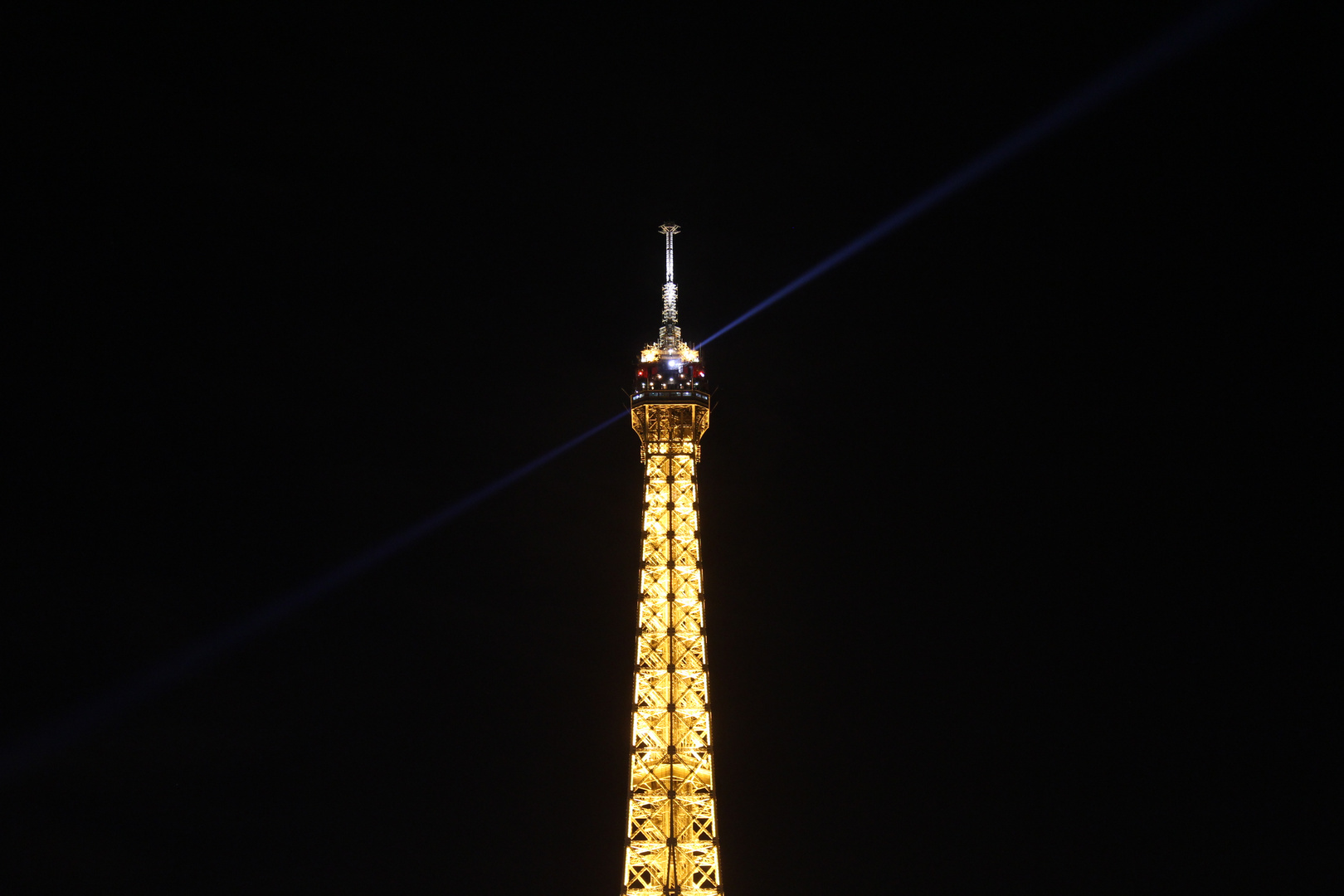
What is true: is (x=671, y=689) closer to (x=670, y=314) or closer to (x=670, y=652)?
(x=670, y=652)

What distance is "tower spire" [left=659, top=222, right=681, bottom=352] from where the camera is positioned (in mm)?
71312

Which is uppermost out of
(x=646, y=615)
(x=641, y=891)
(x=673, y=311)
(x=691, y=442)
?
(x=673, y=311)

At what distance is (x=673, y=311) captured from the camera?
72.5 meters

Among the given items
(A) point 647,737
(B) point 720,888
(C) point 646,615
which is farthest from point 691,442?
(B) point 720,888

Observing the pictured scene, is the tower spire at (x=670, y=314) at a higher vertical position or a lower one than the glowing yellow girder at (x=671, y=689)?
higher

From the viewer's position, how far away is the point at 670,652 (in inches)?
2603

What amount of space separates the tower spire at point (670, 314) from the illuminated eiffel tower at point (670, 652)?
3cm

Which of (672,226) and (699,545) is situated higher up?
(672,226)

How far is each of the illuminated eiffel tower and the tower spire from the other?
0.03m

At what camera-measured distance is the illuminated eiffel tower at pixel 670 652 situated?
63.1 m

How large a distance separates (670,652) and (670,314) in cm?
1477

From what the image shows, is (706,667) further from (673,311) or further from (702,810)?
(673,311)

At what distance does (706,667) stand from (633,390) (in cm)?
1204

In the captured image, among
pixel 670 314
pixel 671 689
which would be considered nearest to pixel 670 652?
pixel 671 689
